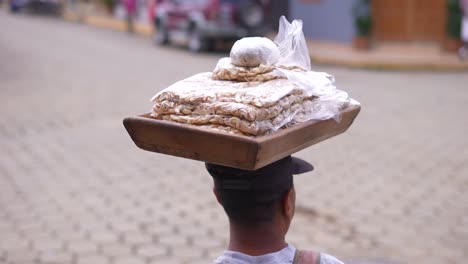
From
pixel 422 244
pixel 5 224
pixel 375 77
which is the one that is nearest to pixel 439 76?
pixel 375 77

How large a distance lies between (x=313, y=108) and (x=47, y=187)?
483 cm

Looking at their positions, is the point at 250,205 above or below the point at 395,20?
above

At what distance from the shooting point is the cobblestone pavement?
500 centimetres

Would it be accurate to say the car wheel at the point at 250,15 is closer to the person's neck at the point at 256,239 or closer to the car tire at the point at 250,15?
the car tire at the point at 250,15

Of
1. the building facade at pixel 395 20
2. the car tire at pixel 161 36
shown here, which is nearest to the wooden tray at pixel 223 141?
the building facade at pixel 395 20

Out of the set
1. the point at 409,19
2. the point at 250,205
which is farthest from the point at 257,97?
the point at 409,19

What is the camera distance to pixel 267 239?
1.98 metres

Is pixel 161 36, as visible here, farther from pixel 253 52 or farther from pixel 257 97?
pixel 257 97

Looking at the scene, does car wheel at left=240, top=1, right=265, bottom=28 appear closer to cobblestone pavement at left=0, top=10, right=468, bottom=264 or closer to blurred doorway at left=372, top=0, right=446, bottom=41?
blurred doorway at left=372, top=0, right=446, bottom=41

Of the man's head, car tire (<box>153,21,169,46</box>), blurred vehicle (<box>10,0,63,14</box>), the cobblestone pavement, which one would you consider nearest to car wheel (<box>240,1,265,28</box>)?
car tire (<box>153,21,169,46</box>)

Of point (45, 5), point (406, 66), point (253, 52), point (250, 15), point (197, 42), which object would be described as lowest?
point (45, 5)

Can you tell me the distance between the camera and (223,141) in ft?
5.80

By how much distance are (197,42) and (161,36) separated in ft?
8.61

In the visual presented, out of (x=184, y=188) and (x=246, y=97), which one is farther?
(x=184, y=188)
